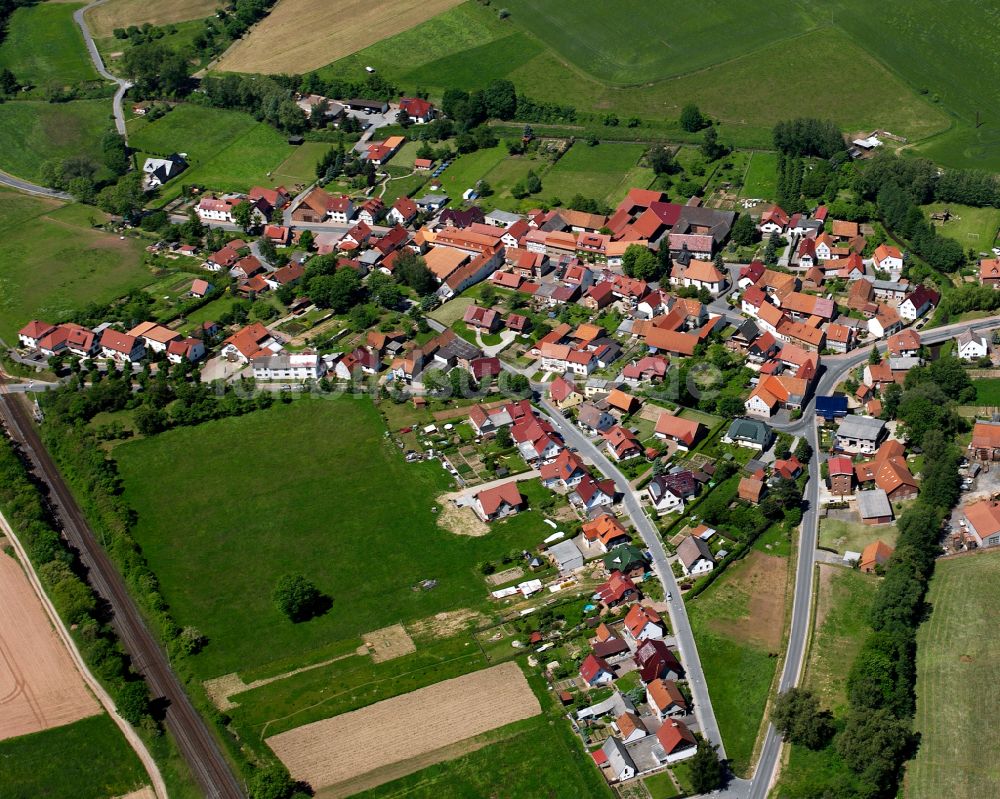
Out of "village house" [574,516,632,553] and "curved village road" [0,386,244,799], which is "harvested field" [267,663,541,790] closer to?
"curved village road" [0,386,244,799]

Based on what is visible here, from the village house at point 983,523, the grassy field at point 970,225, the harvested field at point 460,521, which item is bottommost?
the harvested field at point 460,521

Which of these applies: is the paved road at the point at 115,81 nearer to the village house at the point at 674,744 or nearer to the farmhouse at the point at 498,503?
the farmhouse at the point at 498,503

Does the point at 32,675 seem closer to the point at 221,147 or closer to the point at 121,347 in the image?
the point at 121,347

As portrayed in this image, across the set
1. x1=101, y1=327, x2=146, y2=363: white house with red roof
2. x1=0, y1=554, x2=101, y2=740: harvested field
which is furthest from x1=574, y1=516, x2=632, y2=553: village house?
x1=101, y1=327, x2=146, y2=363: white house with red roof

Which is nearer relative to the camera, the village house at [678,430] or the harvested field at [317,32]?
the village house at [678,430]

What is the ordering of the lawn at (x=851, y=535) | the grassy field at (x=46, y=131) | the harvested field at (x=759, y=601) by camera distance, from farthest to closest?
the grassy field at (x=46, y=131), the lawn at (x=851, y=535), the harvested field at (x=759, y=601)

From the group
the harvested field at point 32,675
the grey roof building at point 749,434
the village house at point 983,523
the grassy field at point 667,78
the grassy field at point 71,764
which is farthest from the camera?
the grassy field at point 667,78

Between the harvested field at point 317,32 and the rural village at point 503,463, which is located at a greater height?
the harvested field at point 317,32

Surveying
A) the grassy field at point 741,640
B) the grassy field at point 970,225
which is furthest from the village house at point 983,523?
the grassy field at point 970,225
